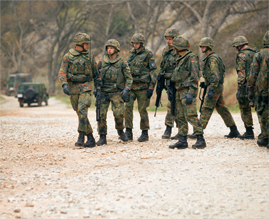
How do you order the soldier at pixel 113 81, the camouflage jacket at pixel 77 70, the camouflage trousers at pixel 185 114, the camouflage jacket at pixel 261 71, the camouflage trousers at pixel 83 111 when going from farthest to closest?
the soldier at pixel 113 81 < the camouflage jacket at pixel 77 70 < the camouflage trousers at pixel 83 111 < the camouflage trousers at pixel 185 114 < the camouflage jacket at pixel 261 71

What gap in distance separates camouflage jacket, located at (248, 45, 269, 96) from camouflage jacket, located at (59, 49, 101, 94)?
121 inches

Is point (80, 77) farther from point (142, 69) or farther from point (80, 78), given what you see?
point (142, 69)

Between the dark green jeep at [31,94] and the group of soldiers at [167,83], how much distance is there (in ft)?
54.6

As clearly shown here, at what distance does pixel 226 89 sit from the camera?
18.4m

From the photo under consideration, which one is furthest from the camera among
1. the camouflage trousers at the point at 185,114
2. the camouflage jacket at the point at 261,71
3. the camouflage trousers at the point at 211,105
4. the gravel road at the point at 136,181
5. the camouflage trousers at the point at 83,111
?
the camouflage trousers at the point at 211,105

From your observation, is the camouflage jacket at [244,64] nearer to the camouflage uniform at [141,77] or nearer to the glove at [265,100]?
the glove at [265,100]

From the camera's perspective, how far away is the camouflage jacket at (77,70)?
791 cm

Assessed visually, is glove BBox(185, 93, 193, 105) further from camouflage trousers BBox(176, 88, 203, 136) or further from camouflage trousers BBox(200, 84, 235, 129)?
A: camouflage trousers BBox(200, 84, 235, 129)

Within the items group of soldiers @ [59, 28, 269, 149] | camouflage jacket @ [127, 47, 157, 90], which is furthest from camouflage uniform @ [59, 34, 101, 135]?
camouflage jacket @ [127, 47, 157, 90]

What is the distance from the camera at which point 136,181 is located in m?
5.39

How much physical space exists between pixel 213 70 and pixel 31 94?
17.9m

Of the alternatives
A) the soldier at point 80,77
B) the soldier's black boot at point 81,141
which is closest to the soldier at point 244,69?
the soldier at point 80,77

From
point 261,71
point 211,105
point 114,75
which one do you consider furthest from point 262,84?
point 114,75

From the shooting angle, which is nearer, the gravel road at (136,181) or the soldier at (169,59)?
the gravel road at (136,181)
